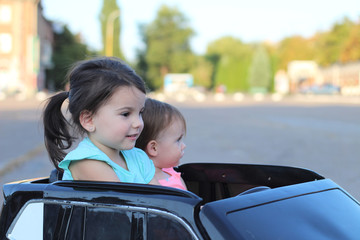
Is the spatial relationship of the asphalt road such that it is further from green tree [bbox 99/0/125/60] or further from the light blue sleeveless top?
green tree [bbox 99/0/125/60]

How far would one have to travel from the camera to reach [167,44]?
86125 mm

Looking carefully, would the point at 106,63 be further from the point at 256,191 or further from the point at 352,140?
the point at 352,140

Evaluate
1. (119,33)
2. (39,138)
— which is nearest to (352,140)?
(39,138)

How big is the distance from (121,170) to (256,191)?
656mm

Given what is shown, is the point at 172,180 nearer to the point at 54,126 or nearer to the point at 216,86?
the point at 54,126

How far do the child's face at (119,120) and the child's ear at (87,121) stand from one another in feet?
0.05

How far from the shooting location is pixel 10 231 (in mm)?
2244

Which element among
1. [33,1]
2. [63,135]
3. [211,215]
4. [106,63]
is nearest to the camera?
[211,215]

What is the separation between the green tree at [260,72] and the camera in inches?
3002

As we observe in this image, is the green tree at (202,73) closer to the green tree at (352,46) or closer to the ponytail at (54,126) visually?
the green tree at (352,46)

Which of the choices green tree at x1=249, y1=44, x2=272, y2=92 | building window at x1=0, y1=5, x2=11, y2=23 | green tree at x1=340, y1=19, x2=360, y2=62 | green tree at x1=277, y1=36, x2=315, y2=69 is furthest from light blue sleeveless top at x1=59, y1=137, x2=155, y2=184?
green tree at x1=277, y1=36, x2=315, y2=69

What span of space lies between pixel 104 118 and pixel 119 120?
0.06m

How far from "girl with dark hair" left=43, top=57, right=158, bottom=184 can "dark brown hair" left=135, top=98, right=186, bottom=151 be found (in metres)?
0.44

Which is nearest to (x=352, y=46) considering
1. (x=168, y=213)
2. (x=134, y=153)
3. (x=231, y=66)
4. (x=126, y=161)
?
(x=231, y=66)
